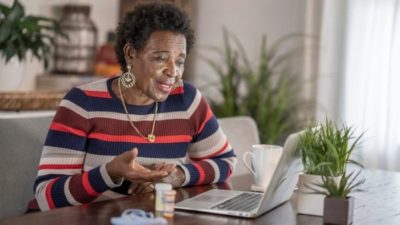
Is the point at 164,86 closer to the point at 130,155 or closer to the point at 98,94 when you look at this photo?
the point at 98,94

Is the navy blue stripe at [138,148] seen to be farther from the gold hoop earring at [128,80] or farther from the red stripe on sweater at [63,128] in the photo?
the gold hoop earring at [128,80]

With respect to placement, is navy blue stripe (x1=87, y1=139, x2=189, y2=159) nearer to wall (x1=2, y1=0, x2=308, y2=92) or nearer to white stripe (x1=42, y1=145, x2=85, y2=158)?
white stripe (x1=42, y1=145, x2=85, y2=158)

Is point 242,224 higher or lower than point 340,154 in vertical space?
lower

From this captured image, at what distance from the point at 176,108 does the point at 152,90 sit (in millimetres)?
153

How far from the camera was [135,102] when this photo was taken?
219 cm

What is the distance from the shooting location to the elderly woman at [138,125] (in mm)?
2012

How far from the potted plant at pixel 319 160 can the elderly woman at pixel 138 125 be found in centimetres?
37

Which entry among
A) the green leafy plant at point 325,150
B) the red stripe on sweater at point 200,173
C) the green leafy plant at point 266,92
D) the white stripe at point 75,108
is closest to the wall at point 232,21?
the green leafy plant at point 266,92

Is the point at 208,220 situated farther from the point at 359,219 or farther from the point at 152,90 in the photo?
the point at 152,90

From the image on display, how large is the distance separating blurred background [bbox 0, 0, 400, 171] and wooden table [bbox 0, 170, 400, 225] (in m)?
1.40

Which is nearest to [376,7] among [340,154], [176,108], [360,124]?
[360,124]

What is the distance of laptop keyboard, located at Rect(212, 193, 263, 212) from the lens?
5.69ft

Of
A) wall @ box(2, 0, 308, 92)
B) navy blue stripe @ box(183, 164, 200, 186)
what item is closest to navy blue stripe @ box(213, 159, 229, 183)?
navy blue stripe @ box(183, 164, 200, 186)

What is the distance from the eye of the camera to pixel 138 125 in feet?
7.09
